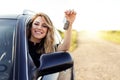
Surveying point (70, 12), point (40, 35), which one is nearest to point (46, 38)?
point (40, 35)

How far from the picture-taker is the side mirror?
378 cm

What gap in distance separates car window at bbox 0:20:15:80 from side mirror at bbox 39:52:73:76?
30 centimetres

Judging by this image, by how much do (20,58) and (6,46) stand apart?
451mm

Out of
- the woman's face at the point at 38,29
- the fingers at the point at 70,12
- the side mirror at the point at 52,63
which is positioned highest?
the fingers at the point at 70,12

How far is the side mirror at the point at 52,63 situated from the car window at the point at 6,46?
0.98 ft

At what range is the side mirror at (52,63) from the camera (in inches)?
149

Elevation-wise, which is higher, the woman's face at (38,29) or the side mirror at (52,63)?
the woman's face at (38,29)

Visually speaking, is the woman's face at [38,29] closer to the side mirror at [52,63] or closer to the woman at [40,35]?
the woman at [40,35]

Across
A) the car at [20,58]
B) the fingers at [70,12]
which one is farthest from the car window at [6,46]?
the fingers at [70,12]

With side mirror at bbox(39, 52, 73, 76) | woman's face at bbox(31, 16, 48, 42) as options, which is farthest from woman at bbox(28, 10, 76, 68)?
side mirror at bbox(39, 52, 73, 76)

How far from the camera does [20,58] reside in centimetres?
390

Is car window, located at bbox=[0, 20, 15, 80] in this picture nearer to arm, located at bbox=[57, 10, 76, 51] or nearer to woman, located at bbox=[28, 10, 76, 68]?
woman, located at bbox=[28, 10, 76, 68]

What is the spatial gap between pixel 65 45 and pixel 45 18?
0.39 metres

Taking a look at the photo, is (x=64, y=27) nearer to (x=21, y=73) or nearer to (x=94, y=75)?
(x=21, y=73)
